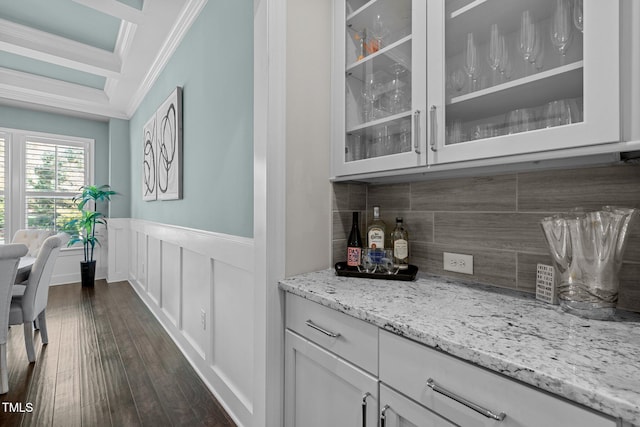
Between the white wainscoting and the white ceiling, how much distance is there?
1683 millimetres

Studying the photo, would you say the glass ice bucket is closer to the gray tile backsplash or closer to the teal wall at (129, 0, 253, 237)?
the gray tile backsplash

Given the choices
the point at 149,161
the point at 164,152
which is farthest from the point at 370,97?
the point at 149,161

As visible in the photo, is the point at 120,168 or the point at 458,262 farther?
the point at 120,168

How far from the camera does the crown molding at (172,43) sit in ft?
7.07

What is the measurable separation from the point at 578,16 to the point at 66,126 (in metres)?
5.80

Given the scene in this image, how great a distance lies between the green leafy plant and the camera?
4246 millimetres

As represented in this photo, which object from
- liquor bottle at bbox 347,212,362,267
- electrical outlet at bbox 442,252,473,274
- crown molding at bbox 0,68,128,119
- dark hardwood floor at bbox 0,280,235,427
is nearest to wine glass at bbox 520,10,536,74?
electrical outlet at bbox 442,252,473,274

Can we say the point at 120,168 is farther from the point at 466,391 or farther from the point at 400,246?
the point at 466,391

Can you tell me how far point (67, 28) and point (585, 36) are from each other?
3.82 meters

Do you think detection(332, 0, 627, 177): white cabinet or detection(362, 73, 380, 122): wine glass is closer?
detection(332, 0, 627, 177): white cabinet

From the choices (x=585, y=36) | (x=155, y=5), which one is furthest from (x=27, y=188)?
(x=585, y=36)

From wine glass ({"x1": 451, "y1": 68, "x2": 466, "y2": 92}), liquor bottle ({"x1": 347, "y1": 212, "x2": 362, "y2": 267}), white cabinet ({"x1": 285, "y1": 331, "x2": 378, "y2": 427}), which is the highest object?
wine glass ({"x1": 451, "y1": 68, "x2": 466, "y2": 92})

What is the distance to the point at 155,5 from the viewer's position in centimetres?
218

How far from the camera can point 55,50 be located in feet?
9.50
